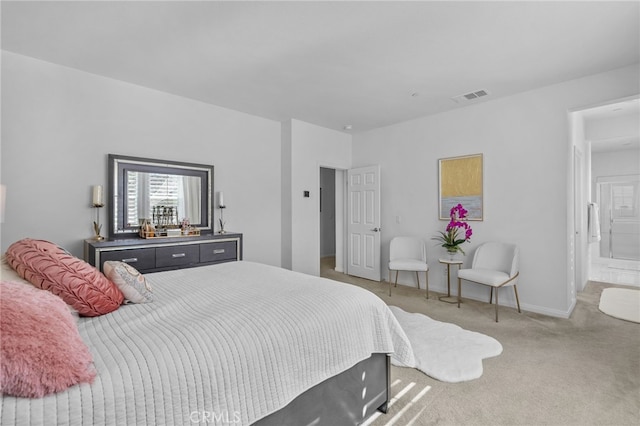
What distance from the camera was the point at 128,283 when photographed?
1.54 metres

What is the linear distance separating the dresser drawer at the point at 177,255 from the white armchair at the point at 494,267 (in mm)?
3108

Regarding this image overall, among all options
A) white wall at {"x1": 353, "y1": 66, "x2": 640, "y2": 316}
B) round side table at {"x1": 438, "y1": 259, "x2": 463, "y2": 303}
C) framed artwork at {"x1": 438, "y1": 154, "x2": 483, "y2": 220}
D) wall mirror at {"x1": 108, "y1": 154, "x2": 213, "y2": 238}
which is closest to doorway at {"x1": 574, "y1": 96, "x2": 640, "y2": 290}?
white wall at {"x1": 353, "y1": 66, "x2": 640, "y2": 316}

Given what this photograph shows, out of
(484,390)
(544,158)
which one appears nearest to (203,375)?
(484,390)

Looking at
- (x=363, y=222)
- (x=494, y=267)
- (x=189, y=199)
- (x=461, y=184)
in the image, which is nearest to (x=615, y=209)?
(x=461, y=184)

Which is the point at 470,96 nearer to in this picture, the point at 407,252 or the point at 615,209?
the point at 407,252

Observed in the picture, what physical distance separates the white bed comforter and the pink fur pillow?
0.11 feet

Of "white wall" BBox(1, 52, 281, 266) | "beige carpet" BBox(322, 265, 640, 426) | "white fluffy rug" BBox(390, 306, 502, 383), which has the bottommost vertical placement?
"beige carpet" BBox(322, 265, 640, 426)

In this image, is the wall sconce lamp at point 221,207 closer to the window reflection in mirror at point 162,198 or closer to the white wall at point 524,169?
the window reflection in mirror at point 162,198

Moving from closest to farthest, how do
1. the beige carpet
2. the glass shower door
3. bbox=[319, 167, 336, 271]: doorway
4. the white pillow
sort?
the white pillow
the beige carpet
the glass shower door
bbox=[319, 167, 336, 271]: doorway

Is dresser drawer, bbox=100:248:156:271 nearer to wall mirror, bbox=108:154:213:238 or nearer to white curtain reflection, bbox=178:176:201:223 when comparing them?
wall mirror, bbox=108:154:213:238

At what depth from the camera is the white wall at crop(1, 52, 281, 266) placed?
2766mm

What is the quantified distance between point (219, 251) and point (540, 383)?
3.17 meters

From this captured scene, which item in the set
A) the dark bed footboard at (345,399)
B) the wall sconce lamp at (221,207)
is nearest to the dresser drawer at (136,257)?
the wall sconce lamp at (221,207)

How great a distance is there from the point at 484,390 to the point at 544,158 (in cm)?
284
